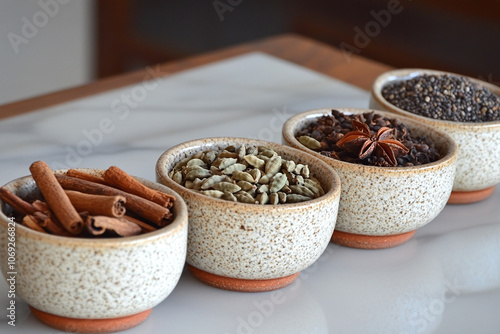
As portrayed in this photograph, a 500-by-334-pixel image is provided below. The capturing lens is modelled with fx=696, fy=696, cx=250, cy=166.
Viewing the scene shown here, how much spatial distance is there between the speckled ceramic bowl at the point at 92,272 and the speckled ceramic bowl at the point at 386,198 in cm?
32

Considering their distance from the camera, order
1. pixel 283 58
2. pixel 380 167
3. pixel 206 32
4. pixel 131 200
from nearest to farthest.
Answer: pixel 131 200
pixel 380 167
pixel 283 58
pixel 206 32

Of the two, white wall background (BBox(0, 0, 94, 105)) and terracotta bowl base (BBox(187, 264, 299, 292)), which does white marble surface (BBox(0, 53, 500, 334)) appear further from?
white wall background (BBox(0, 0, 94, 105))

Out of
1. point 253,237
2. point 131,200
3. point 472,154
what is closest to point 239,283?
point 253,237

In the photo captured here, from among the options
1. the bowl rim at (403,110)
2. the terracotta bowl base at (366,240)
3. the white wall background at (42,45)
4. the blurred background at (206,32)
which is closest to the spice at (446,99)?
the bowl rim at (403,110)

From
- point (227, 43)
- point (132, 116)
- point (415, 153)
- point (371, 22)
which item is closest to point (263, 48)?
point (132, 116)

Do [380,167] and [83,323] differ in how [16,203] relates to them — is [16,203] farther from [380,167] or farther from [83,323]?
[380,167]

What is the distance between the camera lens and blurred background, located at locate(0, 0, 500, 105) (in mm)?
3154

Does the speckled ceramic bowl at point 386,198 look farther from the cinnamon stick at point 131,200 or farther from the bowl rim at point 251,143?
the cinnamon stick at point 131,200

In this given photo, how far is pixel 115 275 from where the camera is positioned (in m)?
0.85

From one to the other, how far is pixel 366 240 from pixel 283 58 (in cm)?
113

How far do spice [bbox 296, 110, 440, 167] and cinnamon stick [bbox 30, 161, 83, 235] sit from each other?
46 centimetres

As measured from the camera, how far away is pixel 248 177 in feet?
3.43

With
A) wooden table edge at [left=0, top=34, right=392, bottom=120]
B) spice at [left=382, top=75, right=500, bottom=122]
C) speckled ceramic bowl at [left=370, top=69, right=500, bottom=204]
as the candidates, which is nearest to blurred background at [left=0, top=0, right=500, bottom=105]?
wooden table edge at [left=0, top=34, right=392, bottom=120]

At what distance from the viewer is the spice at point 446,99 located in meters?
1.39
